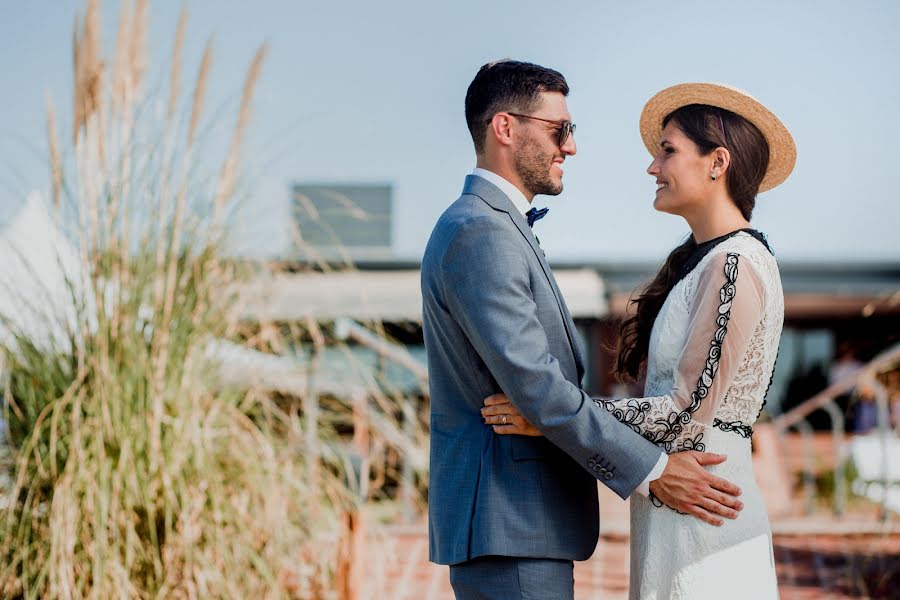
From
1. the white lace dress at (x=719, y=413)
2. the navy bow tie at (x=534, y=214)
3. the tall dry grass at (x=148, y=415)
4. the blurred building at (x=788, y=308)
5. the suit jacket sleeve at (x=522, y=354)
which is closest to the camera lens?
the suit jacket sleeve at (x=522, y=354)

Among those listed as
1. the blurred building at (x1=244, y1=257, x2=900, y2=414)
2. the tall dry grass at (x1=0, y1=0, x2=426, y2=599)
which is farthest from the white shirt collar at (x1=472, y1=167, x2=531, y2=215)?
the blurred building at (x1=244, y1=257, x2=900, y2=414)

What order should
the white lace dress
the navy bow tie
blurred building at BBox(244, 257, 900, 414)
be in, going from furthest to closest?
blurred building at BBox(244, 257, 900, 414) < the navy bow tie < the white lace dress

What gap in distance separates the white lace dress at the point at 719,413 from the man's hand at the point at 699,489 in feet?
0.10

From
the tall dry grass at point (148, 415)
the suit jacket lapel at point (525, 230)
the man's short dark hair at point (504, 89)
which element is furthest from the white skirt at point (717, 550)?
the tall dry grass at point (148, 415)

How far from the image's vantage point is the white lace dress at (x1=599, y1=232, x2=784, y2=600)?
2.18 m

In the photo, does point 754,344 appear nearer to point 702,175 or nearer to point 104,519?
point 702,175

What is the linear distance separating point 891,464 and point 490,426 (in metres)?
4.88

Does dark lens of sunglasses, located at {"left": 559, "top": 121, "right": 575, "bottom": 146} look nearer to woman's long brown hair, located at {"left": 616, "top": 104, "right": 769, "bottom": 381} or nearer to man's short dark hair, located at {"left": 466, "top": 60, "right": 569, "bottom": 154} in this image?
man's short dark hair, located at {"left": 466, "top": 60, "right": 569, "bottom": 154}

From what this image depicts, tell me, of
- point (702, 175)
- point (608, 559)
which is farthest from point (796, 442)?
point (702, 175)

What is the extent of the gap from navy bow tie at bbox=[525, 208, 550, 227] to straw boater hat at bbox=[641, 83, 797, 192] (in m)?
0.41

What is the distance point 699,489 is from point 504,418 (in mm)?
457

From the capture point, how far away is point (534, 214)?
246cm

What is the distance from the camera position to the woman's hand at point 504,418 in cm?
214

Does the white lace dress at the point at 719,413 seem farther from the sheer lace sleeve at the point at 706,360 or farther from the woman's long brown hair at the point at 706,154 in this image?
the woman's long brown hair at the point at 706,154
